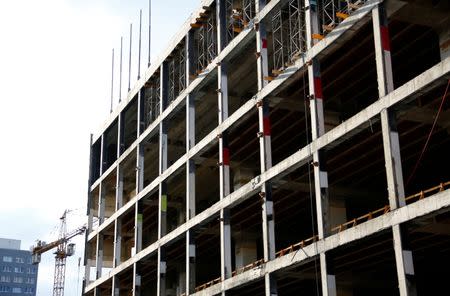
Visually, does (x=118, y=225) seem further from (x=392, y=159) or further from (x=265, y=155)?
(x=392, y=159)

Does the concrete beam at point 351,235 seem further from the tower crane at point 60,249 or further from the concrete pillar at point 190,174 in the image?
the tower crane at point 60,249

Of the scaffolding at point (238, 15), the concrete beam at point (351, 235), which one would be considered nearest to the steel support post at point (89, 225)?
the concrete beam at point (351, 235)

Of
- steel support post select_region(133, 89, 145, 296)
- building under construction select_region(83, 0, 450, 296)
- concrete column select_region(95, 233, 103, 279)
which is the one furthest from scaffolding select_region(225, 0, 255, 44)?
concrete column select_region(95, 233, 103, 279)

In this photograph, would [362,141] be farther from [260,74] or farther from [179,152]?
[179,152]

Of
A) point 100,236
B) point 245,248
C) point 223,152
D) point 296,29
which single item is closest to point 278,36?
point 296,29

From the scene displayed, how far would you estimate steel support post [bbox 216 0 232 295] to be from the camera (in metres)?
43.4

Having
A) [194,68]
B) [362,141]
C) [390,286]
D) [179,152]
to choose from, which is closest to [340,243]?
[362,141]

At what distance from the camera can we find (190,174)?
49156 millimetres

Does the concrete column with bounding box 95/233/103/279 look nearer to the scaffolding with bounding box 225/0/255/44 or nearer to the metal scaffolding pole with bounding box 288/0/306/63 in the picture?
the scaffolding with bounding box 225/0/255/44

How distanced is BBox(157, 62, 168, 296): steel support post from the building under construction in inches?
6.0

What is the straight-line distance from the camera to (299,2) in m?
41.1

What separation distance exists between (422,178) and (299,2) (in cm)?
1299

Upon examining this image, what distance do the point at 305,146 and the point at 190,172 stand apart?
12.5 m

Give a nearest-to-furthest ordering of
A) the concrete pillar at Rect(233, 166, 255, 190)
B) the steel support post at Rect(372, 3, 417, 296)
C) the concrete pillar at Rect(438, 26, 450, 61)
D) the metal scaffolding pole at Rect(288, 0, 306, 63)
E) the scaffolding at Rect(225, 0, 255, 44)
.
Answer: the steel support post at Rect(372, 3, 417, 296) → the concrete pillar at Rect(438, 26, 450, 61) → the metal scaffolding pole at Rect(288, 0, 306, 63) → the scaffolding at Rect(225, 0, 255, 44) → the concrete pillar at Rect(233, 166, 255, 190)
